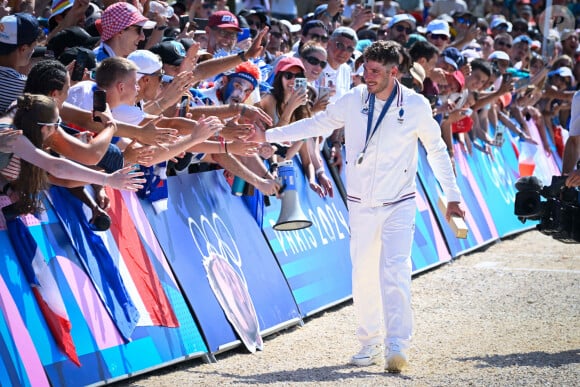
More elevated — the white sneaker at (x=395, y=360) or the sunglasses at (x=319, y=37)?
the sunglasses at (x=319, y=37)

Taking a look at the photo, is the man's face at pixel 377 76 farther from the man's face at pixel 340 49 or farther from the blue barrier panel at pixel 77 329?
the man's face at pixel 340 49

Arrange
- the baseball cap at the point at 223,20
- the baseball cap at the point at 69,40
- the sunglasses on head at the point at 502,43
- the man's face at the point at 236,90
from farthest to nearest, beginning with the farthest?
the sunglasses on head at the point at 502,43 → the baseball cap at the point at 223,20 → the man's face at the point at 236,90 → the baseball cap at the point at 69,40

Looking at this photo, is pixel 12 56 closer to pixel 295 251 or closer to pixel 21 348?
pixel 21 348

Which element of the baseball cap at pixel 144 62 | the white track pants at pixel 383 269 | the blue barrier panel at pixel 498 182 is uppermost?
the baseball cap at pixel 144 62

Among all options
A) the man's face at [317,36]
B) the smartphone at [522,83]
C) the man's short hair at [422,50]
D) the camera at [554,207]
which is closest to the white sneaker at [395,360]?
the camera at [554,207]

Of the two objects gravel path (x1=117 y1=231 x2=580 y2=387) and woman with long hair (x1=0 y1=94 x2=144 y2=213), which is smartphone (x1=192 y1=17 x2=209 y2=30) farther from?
woman with long hair (x1=0 y1=94 x2=144 y2=213)

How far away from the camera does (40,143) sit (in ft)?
19.9

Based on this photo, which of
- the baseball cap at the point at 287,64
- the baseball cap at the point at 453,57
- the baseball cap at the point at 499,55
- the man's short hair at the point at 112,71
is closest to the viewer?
the man's short hair at the point at 112,71

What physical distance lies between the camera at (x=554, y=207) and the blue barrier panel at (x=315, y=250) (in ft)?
6.70

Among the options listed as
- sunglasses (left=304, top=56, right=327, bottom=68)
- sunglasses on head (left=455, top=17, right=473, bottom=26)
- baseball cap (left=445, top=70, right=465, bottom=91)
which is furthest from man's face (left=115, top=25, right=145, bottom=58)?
sunglasses on head (left=455, top=17, right=473, bottom=26)

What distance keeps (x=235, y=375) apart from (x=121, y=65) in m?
2.22

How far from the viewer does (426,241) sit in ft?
40.6

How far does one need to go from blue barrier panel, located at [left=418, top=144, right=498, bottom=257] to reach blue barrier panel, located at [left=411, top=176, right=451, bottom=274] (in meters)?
0.15

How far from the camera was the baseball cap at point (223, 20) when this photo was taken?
9977 mm
